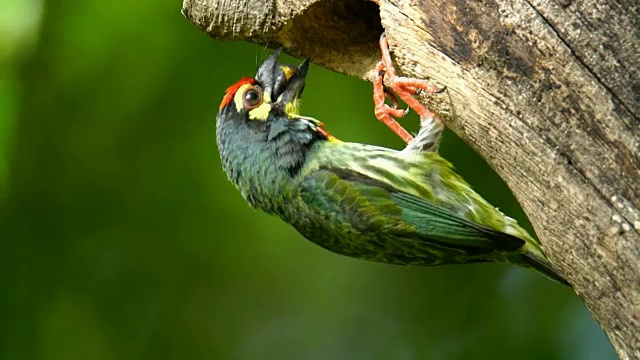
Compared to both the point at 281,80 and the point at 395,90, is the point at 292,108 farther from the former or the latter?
the point at 395,90

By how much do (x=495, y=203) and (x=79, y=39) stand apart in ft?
6.66

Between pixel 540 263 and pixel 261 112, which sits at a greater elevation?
pixel 540 263

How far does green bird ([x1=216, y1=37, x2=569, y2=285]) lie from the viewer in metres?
2.85

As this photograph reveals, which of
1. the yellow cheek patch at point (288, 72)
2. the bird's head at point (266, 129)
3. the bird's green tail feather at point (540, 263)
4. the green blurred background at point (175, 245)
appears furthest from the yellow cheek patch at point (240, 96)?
the bird's green tail feather at point (540, 263)

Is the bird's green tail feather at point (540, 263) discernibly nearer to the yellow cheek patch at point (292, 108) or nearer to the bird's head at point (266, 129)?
the bird's head at point (266, 129)

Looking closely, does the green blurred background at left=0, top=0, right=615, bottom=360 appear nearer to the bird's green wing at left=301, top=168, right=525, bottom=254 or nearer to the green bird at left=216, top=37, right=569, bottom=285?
the green bird at left=216, top=37, right=569, bottom=285

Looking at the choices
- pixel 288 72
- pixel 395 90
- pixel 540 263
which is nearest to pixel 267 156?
pixel 288 72

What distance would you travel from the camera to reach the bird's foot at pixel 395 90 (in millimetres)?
2506

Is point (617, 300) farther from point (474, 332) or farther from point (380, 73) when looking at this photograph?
point (474, 332)

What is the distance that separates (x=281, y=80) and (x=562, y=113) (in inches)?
54.2

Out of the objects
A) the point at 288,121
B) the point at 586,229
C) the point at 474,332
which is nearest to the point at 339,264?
the point at 474,332

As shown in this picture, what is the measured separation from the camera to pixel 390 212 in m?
2.88

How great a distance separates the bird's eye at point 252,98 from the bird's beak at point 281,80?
0.12 feet

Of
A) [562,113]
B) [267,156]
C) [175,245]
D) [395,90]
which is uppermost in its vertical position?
[562,113]
